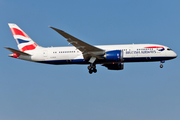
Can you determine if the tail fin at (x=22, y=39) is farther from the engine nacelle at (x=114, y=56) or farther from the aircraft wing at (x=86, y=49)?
the engine nacelle at (x=114, y=56)

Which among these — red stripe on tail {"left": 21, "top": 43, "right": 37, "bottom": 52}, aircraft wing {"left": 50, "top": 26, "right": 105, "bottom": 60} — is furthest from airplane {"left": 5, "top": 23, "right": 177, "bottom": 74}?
red stripe on tail {"left": 21, "top": 43, "right": 37, "bottom": 52}

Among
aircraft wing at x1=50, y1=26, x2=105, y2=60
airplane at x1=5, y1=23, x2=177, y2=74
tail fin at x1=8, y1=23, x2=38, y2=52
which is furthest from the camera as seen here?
tail fin at x1=8, y1=23, x2=38, y2=52

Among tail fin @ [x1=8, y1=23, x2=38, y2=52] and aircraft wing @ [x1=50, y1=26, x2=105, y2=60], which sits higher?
tail fin @ [x1=8, y1=23, x2=38, y2=52]

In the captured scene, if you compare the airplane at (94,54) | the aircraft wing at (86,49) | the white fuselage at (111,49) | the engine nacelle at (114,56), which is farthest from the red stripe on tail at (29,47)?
the engine nacelle at (114,56)

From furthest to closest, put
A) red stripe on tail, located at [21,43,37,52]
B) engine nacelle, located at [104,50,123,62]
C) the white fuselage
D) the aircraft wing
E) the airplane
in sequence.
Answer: red stripe on tail, located at [21,43,37,52] → the white fuselage → the airplane → engine nacelle, located at [104,50,123,62] → the aircraft wing

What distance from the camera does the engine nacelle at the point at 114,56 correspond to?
151ft

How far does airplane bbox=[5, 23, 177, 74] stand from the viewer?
4631cm

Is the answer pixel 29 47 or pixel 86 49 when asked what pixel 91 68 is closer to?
pixel 86 49

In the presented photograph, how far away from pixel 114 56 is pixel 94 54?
299cm

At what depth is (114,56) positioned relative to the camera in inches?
1813

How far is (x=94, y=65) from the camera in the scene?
4897 centimetres

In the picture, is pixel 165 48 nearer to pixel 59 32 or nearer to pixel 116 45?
pixel 116 45

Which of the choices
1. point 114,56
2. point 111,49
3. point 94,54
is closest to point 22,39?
point 94,54

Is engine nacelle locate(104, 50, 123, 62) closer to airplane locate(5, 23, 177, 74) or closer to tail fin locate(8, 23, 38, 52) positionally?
airplane locate(5, 23, 177, 74)
